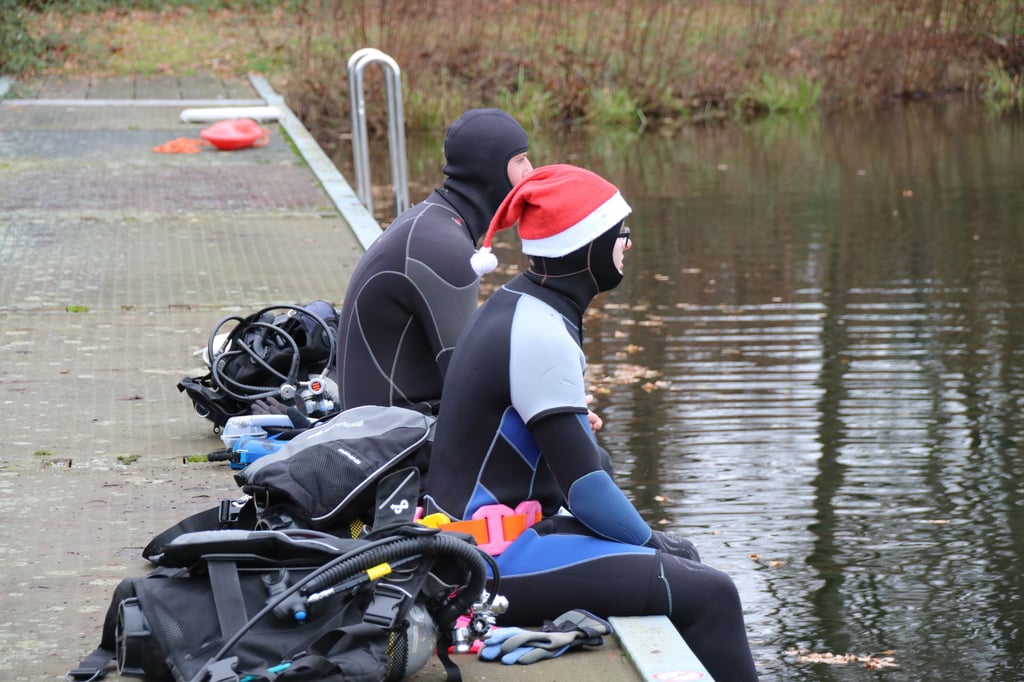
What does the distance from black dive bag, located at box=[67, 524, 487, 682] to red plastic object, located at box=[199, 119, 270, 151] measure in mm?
10643

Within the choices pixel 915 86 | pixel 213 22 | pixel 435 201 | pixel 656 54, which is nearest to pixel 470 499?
pixel 435 201

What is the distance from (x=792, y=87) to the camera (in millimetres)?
22297

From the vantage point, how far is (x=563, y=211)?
398cm

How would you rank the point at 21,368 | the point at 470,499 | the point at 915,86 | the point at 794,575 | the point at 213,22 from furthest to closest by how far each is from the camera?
the point at 213,22 < the point at 915,86 < the point at 21,368 < the point at 794,575 < the point at 470,499

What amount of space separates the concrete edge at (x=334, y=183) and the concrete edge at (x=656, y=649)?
13.3 feet

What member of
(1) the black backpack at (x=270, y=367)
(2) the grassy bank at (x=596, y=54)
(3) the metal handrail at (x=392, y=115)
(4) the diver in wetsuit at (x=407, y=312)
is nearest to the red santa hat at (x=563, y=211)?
(4) the diver in wetsuit at (x=407, y=312)

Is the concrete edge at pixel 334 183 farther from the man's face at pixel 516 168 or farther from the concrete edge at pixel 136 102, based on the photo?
the man's face at pixel 516 168

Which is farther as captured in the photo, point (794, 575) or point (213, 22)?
point (213, 22)

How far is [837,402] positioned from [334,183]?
5.15 meters

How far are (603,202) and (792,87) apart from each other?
62.3ft

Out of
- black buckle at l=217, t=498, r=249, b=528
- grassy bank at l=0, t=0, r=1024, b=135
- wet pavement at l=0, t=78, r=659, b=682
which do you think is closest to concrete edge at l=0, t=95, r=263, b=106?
wet pavement at l=0, t=78, r=659, b=682

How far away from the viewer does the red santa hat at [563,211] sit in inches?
157

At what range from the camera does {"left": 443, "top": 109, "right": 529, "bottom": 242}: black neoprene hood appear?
17.3 ft

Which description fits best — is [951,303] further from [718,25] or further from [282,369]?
[718,25]
